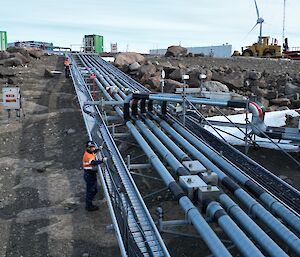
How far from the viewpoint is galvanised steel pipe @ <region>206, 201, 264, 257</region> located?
4.43 metres

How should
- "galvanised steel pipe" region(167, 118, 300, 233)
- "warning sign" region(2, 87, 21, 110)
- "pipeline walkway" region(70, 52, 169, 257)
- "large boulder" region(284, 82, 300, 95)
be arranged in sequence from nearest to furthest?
1. "pipeline walkway" region(70, 52, 169, 257)
2. "galvanised steel pipe" region(167, 118, 300, 233)
3. "warning sign" region(2, 87, 21, 110)
4. "large boulder" region(284, 82, 300, 95)

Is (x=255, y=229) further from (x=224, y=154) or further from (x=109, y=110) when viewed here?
(x=109, y=110)

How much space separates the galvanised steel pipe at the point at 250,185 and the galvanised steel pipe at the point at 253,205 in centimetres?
19

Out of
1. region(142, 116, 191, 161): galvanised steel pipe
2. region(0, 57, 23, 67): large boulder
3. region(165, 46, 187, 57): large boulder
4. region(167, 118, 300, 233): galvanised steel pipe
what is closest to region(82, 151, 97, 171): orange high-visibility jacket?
region(142, 116, 191, 161): galvanised steel pipe

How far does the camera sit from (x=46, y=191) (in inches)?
338

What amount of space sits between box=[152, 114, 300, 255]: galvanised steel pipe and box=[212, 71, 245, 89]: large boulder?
1379cm

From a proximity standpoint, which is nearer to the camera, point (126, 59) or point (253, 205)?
point (253, 205)

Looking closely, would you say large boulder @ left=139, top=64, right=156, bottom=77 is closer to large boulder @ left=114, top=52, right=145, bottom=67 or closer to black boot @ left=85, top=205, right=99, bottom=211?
large boulder @ left=114, top=52, right=145, bottom=67

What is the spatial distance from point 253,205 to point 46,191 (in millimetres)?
4920

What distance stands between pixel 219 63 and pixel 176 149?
917 inches

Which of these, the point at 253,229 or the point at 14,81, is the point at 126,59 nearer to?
the point at 14,81

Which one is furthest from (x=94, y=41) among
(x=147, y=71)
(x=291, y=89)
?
(x=291, y=89)

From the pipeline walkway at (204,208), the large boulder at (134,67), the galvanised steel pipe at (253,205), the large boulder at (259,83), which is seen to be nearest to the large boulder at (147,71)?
the large boulder at (134,67)

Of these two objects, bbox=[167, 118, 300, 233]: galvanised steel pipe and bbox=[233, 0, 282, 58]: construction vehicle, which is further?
bbox=[233, 0, 282, 58]: construction vehicle
